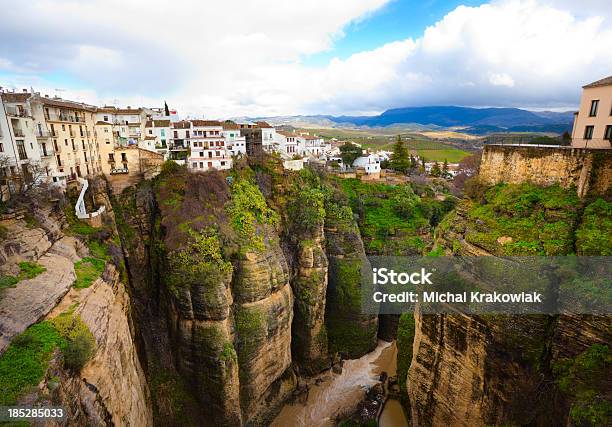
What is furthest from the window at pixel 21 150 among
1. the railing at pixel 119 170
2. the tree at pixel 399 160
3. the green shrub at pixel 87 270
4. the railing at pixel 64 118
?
the tree at pixel 399 160

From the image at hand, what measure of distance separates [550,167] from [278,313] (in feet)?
56.5

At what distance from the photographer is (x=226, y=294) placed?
19891 millimetres

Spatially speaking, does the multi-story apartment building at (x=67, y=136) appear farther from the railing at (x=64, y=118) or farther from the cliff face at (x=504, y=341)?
the cliff face at (x=504, y=341)

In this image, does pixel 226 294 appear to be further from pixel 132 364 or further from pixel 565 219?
pixel 565 219

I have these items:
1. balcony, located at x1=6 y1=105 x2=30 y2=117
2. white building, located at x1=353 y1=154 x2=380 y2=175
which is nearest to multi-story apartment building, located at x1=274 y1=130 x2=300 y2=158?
white building, located at x1=353 y1=154 x2=380 y2=175

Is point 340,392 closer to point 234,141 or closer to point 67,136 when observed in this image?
point 234,141

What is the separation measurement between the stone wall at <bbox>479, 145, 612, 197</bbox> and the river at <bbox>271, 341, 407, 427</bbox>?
17693 mm

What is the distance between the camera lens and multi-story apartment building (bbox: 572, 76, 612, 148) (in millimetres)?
13422

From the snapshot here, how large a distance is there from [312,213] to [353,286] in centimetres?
740

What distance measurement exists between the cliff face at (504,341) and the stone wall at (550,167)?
1.67 feet

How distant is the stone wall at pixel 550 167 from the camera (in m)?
12.0

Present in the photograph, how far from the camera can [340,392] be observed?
25766 mm

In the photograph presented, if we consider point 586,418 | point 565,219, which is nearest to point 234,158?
point 565,219

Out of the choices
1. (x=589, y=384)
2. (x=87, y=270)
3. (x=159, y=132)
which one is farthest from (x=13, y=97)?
(x=589, y=384)
